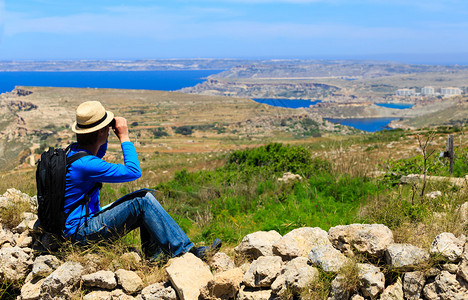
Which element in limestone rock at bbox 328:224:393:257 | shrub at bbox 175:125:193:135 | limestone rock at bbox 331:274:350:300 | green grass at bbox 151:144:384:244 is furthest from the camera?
shrub at bbox 175:125:193:135

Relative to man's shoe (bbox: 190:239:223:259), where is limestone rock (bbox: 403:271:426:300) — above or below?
above

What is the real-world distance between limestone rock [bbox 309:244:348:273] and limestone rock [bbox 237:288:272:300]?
472 mm

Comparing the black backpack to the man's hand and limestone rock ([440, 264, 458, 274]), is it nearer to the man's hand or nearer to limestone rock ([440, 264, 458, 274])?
the man's hand

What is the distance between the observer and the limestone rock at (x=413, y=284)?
2883 millimetres

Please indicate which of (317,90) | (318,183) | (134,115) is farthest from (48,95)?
(318,183)

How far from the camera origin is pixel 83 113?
353 centimetres

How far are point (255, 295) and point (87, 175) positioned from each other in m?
1.85

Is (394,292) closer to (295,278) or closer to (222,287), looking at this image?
(295,278)

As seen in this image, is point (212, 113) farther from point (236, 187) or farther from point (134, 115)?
point (236, 187)

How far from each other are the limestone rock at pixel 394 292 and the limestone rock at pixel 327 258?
0.37 metres

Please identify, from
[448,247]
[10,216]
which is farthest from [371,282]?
[10,216]

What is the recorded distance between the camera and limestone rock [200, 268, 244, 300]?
10.6ft

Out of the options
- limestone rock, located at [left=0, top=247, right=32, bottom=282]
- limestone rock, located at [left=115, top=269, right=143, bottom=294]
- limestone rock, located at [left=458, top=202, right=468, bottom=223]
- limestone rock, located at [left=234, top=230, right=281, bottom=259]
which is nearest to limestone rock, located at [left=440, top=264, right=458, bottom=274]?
limestone rock, located at [left=458, top=202, right=468, bottom=223]

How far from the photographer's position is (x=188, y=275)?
3.40m
